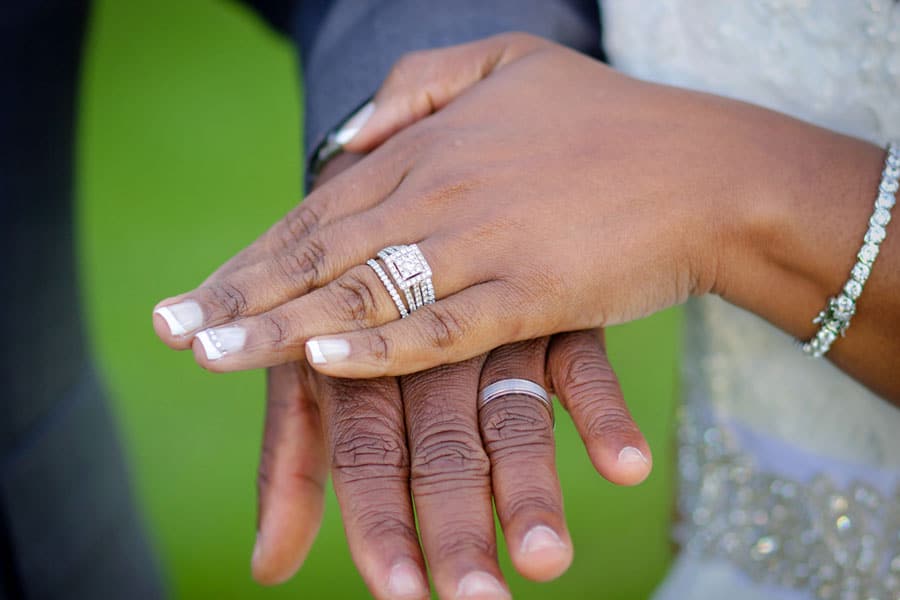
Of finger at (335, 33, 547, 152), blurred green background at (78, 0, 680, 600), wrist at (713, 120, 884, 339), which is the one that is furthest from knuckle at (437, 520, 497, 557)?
blurred green background at (78, 0, 680, 600)

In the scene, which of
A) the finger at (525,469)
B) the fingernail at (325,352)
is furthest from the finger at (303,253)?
the finger at (525,469)

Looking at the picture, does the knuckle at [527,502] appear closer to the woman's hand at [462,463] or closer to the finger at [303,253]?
the woman's hand at [462,463]

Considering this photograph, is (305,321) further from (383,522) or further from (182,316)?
(383,522)

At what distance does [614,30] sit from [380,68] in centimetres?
35

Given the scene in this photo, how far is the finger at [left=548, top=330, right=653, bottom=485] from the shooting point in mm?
846

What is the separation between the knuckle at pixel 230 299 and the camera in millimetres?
915

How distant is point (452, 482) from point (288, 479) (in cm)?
37

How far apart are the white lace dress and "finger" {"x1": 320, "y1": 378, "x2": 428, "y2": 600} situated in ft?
2.06

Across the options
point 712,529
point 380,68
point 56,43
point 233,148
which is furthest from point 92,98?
point 712,529

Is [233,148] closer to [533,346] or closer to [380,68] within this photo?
[380,68]

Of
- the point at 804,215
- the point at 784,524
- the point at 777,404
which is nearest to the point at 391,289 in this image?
the point at 804,215

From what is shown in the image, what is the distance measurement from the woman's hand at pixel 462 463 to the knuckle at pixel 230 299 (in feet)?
0.49

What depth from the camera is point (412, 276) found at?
3.09 feet

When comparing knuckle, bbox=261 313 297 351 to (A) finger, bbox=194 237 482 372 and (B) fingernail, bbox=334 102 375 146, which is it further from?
(B) fingernail, bbox=334 102 375 146
